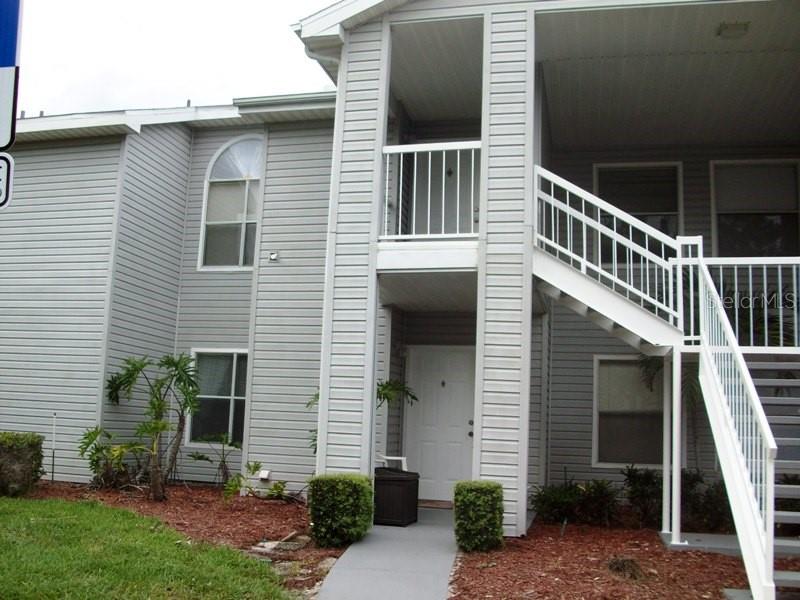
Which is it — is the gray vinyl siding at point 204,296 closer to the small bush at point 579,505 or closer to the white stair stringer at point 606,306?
the small bush at point 579,505

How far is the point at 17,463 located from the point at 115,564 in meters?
3.90

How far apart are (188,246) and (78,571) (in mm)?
7327

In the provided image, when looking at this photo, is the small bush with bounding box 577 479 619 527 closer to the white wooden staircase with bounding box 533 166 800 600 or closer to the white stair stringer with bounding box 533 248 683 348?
the white wooden staircase with bounding box 533 166 800 600

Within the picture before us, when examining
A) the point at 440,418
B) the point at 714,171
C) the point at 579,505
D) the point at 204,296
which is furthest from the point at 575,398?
the point at 204,296

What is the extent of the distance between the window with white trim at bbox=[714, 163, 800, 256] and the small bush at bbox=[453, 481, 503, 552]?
5.85 m

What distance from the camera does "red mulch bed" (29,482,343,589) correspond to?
295 inches

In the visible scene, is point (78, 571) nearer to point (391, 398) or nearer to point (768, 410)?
point (391, 398)

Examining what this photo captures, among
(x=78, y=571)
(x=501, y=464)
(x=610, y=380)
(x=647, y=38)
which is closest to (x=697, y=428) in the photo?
(x=610, y=380)

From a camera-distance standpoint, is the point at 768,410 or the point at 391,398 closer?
the point at 768,410

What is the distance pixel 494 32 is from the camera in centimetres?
847

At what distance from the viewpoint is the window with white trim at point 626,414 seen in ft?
35.3

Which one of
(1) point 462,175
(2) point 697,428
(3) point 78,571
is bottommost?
(3) point 78,571

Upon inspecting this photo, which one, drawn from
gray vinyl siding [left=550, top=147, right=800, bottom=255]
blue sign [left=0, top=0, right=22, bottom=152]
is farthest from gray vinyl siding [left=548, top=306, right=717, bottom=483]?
blue sign [left=0, top=0, right=22, bottom=152]

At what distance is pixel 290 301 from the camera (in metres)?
11.3
